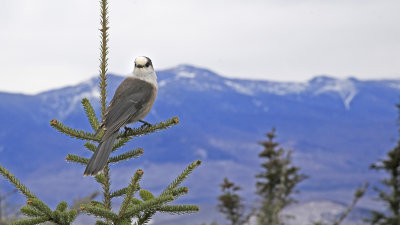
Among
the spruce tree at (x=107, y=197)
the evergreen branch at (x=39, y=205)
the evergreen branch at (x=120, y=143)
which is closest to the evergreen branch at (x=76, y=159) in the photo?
the spruce tree at (x=107, y=197)

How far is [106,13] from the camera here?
6.13m

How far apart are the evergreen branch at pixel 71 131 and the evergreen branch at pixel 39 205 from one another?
88cm

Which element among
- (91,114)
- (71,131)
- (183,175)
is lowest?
(183,175)

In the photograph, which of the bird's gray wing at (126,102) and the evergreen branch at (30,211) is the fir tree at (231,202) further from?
the evergreen branch at (30,211)

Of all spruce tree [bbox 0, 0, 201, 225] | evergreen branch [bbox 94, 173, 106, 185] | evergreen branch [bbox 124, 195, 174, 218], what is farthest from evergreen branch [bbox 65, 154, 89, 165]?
evergreen branch [bbox 124, 195, 174, 218]

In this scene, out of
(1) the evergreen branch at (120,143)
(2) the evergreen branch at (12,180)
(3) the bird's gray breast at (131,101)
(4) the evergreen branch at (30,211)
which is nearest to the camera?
(2) the evergreen branch at (12,180)

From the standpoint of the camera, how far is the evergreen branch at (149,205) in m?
4.70

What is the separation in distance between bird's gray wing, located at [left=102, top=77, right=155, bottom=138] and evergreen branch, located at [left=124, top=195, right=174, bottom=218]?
1.39 metres

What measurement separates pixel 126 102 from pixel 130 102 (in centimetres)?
9

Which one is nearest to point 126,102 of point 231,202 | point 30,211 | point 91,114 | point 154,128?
point 91,114

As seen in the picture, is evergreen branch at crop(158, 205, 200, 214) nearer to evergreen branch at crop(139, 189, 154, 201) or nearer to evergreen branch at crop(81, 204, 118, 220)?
evergreen branch at crop(139, 189, 154, 201)

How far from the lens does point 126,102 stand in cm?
711

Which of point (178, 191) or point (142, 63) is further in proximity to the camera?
point (142, 63)

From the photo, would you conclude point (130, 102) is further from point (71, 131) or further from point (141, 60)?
point (71, 131)
